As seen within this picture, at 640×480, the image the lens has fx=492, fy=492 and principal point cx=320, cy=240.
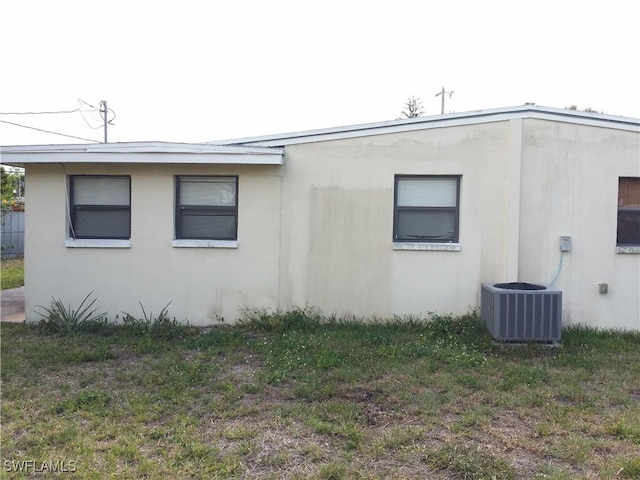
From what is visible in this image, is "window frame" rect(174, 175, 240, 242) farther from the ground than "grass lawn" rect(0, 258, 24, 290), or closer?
farther from the ground

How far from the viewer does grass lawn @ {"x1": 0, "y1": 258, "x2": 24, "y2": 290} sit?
11859 mm

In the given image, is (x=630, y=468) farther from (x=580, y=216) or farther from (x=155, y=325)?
(x=155, y=325)

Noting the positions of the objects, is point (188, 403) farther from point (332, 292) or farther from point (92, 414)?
point (332, 292)

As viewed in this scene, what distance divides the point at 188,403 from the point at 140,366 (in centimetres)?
135

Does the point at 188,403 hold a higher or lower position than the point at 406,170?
lower

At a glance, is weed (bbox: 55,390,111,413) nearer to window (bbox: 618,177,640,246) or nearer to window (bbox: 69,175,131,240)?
window (bbox: 69,175,131,240)

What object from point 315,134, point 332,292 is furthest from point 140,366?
point 315,134

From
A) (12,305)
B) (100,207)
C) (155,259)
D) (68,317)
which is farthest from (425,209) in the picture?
(12,305)

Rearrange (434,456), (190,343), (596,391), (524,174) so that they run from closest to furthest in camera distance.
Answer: (434,456), (596,391), (190,343), (524,174)

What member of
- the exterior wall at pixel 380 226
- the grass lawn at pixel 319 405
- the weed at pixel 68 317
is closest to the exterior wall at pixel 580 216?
the exterior wall at pixel 380 226

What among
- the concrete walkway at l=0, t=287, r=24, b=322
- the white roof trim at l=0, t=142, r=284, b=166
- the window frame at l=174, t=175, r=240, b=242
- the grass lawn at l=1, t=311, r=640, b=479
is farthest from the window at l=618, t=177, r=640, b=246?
the concrete walkway at l=0, t=287, r=24, b=322

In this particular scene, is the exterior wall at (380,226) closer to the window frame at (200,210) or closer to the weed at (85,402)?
the window frame at (200,210)

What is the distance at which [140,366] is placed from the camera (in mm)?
5605

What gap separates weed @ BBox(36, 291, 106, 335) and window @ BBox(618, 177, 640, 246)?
8.08m
